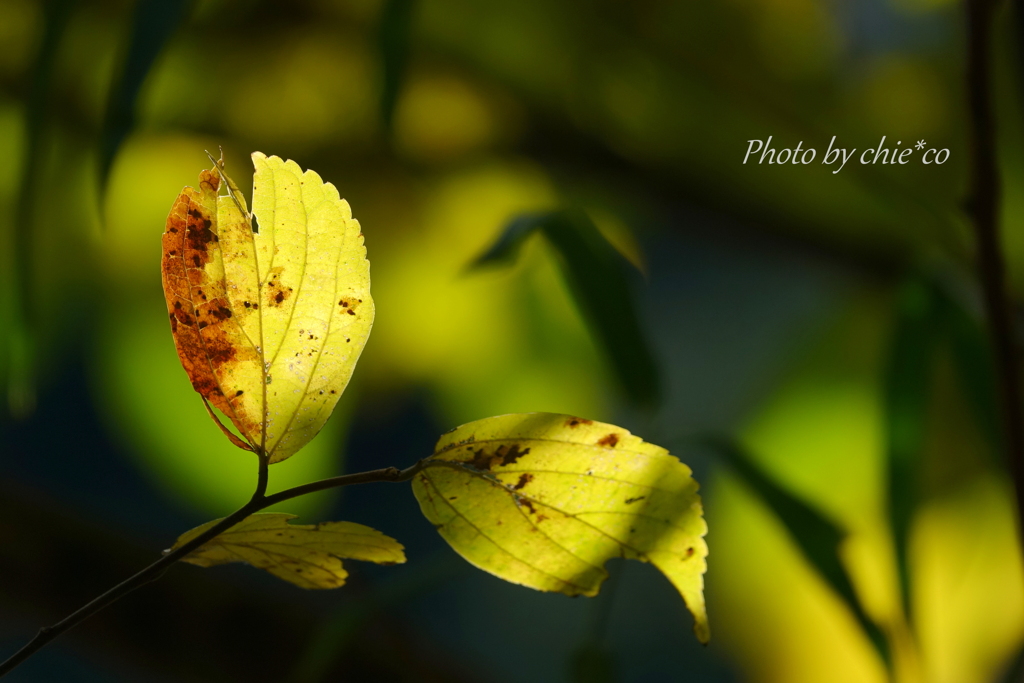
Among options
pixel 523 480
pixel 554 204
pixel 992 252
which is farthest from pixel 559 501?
pixel 554 204

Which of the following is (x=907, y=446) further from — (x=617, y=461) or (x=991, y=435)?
(x=617, y=461)

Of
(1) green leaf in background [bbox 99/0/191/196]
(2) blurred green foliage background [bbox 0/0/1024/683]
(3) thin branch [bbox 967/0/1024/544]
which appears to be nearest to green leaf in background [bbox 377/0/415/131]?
(1) green leaf in background [bbox 99/0/191/196]

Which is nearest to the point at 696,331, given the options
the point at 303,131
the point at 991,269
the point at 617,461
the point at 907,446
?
A: the point at 303,131

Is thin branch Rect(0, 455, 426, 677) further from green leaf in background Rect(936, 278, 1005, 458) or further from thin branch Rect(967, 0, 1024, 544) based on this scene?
green leaf in background Rect(936, 278, 1005, 458)

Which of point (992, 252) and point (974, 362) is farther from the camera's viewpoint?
point (974, 362)

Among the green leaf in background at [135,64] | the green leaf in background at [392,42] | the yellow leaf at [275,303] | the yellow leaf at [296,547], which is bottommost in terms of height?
the yellow leaf at [296,547]

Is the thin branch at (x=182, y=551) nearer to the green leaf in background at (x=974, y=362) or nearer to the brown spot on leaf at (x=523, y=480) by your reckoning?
the brown spot on leaf at (x=523, y=480)

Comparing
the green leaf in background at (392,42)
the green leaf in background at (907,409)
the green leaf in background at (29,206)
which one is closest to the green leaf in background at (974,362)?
the green leaf in background at (907,409)

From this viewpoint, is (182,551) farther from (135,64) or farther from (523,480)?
(135,64)
